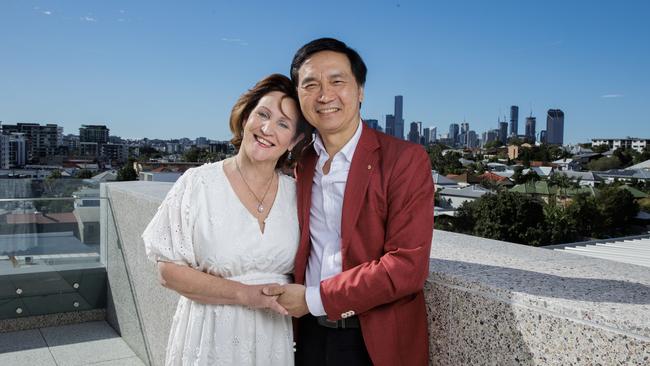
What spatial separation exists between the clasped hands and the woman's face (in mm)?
355

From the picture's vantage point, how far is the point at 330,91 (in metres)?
1.39

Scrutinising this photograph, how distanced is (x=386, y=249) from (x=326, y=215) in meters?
0.21

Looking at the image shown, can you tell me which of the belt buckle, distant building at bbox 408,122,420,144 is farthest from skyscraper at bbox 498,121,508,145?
the belt buckle

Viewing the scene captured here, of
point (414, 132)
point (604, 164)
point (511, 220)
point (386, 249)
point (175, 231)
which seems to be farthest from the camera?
point (414, 132)

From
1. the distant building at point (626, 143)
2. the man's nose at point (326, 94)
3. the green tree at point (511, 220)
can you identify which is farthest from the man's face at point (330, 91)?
the distant building at point (626, 143)

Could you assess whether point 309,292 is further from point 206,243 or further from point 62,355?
point 62,355

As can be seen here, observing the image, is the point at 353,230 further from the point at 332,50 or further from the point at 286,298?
the point at 332,50

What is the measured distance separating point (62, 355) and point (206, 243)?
2586 mm

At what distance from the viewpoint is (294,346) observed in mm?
1552

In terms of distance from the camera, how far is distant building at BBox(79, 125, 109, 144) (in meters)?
119

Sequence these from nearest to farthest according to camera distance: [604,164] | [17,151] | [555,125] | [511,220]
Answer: [511,220] → [604,164] → [17,151] → [555,125]

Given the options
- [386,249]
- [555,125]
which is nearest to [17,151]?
[386,249]

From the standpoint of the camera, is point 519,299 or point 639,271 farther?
point 639,271

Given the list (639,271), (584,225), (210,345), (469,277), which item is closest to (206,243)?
(210,345)
